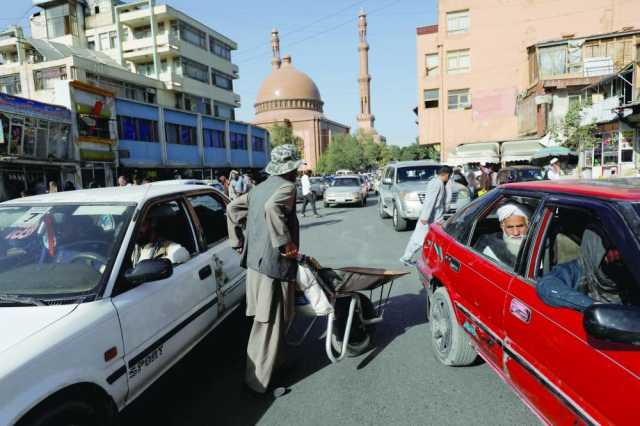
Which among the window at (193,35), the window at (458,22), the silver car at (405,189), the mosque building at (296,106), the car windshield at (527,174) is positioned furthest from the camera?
the mosque building at (296,106)

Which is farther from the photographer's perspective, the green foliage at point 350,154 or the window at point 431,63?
the green foliage at point 350,154

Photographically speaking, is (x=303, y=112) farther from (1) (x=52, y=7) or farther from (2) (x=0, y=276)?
(2) (x=0, y=276)

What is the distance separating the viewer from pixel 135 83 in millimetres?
31531

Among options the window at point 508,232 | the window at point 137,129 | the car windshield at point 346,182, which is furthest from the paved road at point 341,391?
the window at point 137,129

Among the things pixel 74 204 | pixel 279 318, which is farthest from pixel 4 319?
pixel 279 318

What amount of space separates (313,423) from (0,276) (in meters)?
2.15

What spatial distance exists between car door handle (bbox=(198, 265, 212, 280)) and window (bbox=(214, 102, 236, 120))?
40.3 metres

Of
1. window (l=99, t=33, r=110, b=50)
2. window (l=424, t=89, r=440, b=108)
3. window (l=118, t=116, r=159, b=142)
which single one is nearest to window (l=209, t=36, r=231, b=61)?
window (l=99, t=33, r=110, b=50)

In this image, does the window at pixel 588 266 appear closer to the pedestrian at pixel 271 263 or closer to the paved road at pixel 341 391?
the paved road at pixel 341 391

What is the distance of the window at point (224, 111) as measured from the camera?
4176 centimetres

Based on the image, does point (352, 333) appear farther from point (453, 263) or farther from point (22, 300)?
point (22, 300)

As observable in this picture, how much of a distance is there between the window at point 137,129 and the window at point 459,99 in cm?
2103

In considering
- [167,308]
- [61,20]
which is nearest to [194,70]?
[61,20]

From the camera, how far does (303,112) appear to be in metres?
77.7
